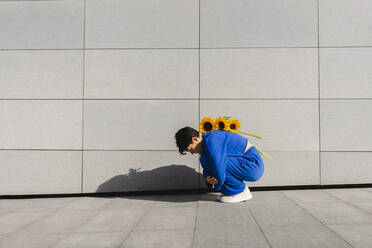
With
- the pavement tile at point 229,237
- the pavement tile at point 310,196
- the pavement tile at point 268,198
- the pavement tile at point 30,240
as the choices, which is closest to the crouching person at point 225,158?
the pavement tile at point 268,198

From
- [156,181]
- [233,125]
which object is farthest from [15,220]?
[233,125]

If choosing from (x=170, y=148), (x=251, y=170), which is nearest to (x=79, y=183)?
(x=170, y=148)

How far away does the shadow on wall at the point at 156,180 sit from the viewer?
11.1ft

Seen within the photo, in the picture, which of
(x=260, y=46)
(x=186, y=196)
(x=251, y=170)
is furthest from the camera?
(x=260, y=46)

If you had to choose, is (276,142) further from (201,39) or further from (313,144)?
(201,39)

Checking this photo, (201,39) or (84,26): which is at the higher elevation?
(84,26)

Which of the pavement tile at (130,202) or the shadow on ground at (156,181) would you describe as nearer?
the pavement tile at (130,202)

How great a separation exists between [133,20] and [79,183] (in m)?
2.87

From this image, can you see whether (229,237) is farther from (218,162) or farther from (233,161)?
(233,161)

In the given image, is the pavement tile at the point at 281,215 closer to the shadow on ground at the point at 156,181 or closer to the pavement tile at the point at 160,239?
the pavement tile at the point at 160,239

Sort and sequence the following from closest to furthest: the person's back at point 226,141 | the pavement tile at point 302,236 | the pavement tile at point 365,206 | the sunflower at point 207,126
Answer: the pavement tile at point 302,236 < the pavement tile at point 365,206 < the person's back at point 226,141 < the sunflower at point 207,126

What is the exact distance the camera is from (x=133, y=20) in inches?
136

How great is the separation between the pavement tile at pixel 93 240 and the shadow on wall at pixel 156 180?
4.44 feet

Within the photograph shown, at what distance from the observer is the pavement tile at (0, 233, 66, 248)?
185 cm
